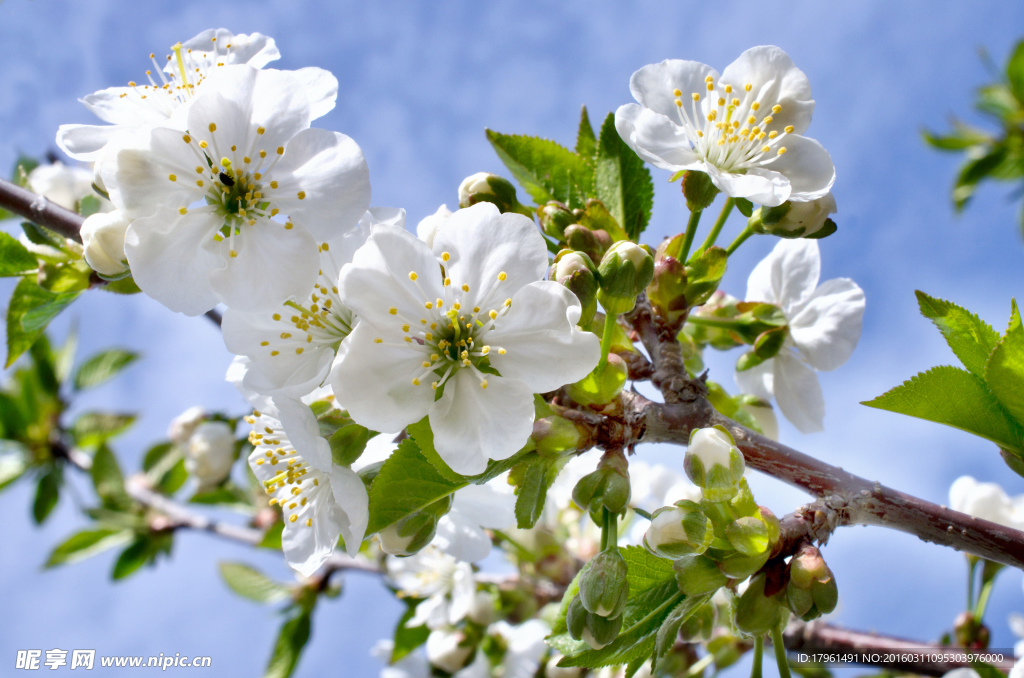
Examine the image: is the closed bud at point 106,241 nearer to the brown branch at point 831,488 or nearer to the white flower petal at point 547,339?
the white flower petal at point 547,339

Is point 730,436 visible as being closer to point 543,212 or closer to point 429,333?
point 429,333

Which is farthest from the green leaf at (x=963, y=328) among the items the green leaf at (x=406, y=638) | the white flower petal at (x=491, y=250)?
the green leaf at (x=406, y=638)

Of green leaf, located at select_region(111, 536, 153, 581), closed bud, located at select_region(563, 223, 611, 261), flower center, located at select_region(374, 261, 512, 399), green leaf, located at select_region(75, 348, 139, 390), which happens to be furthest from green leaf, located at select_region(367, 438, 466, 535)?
A: green leaf, located at select_region(75, 348, 139, 390)

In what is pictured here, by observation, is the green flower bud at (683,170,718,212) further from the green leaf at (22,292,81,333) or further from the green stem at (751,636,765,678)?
the green leaf at (22,292,81,333)

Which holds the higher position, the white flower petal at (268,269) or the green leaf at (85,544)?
the white flower petal at (268,269)

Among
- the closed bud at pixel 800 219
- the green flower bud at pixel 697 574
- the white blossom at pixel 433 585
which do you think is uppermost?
the closed bud at pixel 800 219

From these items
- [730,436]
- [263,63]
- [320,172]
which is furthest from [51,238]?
[730,436]
